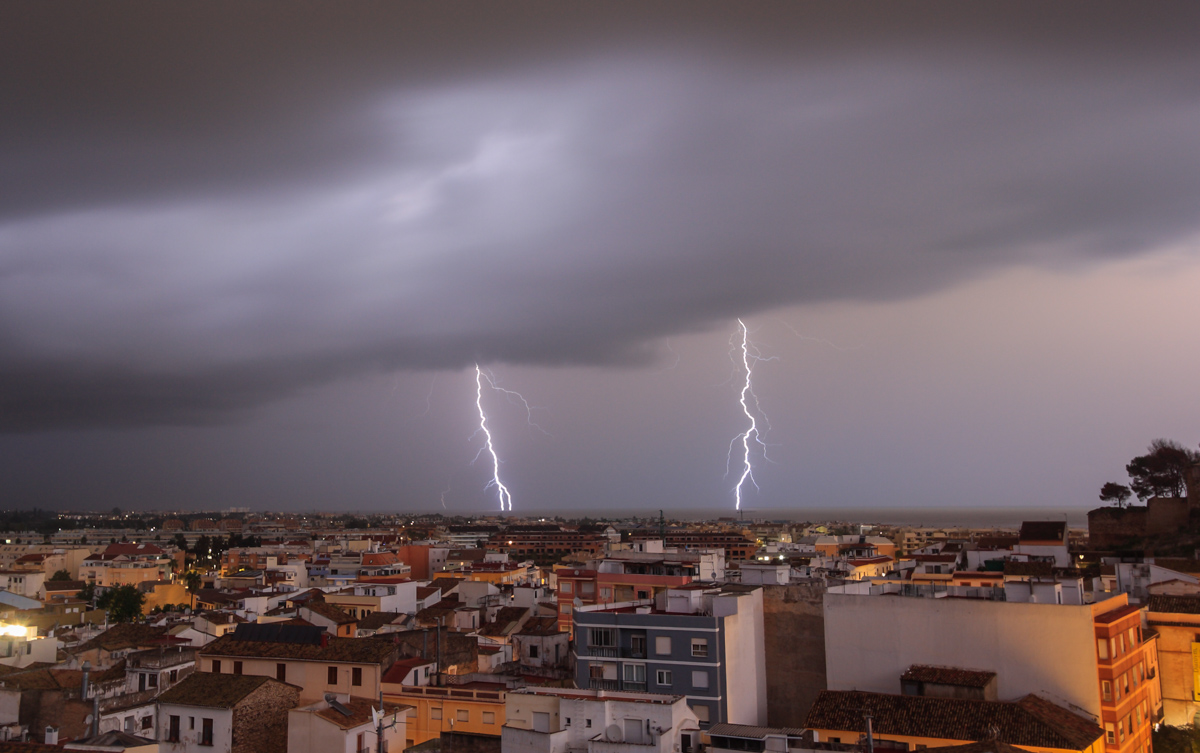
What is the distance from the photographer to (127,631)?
41.5m

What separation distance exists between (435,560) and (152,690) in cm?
5920

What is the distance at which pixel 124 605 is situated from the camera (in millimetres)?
62125

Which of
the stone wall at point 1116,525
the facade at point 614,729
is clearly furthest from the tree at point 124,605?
the stone wall at point 1116,525

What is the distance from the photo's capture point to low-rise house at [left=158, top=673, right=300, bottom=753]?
85.6ft

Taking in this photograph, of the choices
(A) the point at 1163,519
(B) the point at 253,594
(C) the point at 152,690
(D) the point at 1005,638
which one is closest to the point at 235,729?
(C) the point at 152,690

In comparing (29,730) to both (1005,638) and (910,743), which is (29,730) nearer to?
(910,743)

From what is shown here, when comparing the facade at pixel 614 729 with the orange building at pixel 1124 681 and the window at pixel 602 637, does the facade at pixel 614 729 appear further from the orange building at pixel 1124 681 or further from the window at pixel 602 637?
the orange building at pixel 1124 681

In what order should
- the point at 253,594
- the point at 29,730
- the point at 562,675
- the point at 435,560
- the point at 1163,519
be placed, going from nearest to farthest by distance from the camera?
1. the point at 29,730
2. the point at 562,675
3. the point at 253,594
4. the point at 1163,519
5. the point at 435,560

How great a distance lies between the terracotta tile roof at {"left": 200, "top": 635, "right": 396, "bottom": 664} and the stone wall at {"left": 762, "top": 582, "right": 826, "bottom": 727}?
12.3 metres

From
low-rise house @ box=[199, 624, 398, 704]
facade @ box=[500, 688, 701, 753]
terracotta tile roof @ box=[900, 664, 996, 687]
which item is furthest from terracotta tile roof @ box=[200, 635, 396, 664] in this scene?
terracotta tile roof @ box=[900, 664, 996, 687]

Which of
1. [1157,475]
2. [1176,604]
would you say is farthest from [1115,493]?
[1176,604]

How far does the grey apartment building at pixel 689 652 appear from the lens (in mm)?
27406

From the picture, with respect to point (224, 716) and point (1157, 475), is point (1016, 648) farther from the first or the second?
point (1157, 475)

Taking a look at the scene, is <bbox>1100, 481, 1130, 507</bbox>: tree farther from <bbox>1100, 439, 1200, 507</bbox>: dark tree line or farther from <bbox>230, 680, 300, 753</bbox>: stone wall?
<bbox>230, 680, 300, 753</bbox>: stone wall
